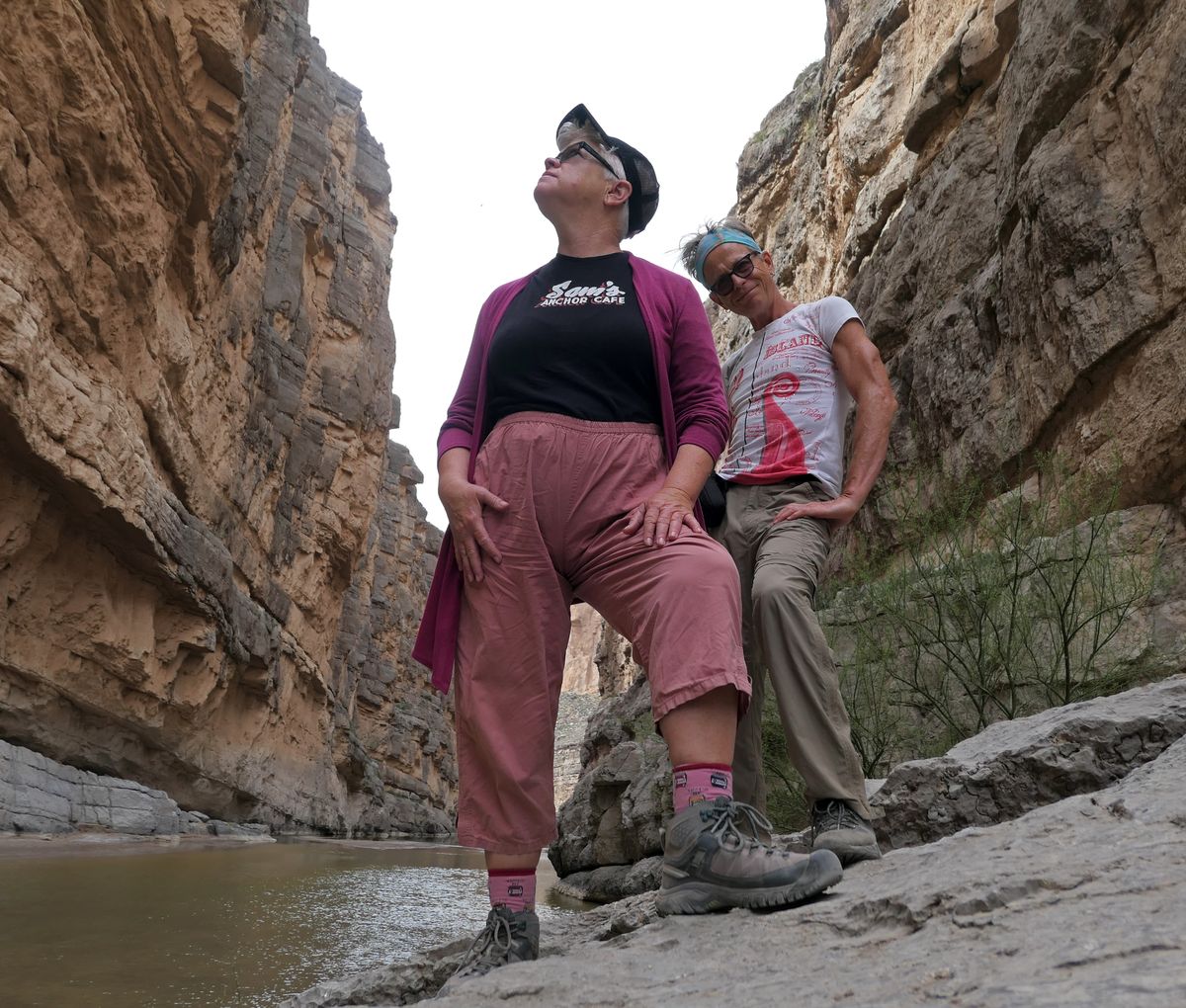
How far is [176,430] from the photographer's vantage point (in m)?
12.3

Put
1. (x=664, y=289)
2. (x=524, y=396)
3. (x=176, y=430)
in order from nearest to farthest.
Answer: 1. (x=524, y=396)
2. (x=664, y=289)
3. (x=176, y=430)

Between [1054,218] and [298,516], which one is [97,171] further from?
[298,516]

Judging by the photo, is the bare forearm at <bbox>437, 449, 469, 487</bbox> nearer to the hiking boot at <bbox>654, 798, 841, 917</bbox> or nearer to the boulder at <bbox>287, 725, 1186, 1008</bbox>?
the hiking boot at <bbox>654, 798, 841, 917</bbox>

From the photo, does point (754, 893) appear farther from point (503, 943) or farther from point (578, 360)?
point (578, 360)

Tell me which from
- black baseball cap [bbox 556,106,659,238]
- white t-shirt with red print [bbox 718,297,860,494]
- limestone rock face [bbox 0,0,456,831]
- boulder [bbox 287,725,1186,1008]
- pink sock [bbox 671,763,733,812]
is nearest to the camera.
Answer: boulder [bbox 287,725,1186,1008]

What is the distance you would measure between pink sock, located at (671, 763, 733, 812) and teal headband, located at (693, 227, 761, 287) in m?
1.93

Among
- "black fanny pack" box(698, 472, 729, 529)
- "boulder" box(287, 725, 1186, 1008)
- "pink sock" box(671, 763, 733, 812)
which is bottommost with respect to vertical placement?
"boulder" box(287, 725, 1186, 1008)

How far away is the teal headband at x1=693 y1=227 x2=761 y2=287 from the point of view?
335 cm

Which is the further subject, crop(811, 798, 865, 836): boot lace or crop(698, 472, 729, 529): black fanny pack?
crop(698, 472, 729, 529): black fanny pack

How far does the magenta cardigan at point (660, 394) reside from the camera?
7.94 feet

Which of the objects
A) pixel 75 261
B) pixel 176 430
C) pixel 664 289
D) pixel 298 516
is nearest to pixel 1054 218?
pixel 664 289

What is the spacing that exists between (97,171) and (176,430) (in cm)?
366

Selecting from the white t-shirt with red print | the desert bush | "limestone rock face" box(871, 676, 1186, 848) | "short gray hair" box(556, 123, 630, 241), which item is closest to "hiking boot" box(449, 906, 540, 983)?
"limestone rock face" box(871, 676, 1186, 848)

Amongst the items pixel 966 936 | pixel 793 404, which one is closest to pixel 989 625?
pixel 793 404
